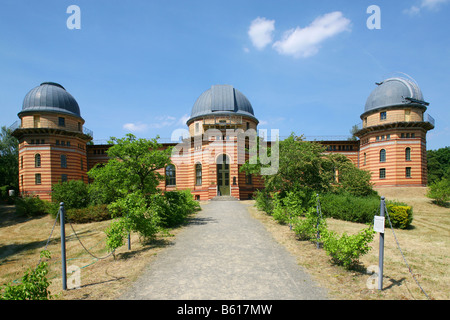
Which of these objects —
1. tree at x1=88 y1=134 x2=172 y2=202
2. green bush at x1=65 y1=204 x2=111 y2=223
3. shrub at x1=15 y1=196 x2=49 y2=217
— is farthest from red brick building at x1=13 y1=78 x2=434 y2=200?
tree at x1=88 y1=134 x2=172 y2=202

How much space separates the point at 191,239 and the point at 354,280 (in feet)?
23.3

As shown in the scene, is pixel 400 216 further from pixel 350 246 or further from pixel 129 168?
pixel 129 168

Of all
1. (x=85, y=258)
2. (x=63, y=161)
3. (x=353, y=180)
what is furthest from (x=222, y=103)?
(x=85, y=258)

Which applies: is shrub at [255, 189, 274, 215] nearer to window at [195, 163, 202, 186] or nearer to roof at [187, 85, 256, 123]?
window at [195, 163, 202, 186]

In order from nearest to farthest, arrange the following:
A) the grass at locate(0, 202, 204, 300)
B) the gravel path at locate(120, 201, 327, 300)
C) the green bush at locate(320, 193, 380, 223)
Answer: the gravel path at locate(120, 201, 327, 300)
the grass at locate(0, 202, 204, 300)
the green bush at locate(320, 193, 380, 223)

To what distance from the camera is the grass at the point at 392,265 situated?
19.9 ft

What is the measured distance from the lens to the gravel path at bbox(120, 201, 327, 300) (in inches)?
235

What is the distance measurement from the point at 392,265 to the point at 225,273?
222 inches

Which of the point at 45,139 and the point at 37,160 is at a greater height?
the point at 45,139

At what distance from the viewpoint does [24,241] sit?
649 inches

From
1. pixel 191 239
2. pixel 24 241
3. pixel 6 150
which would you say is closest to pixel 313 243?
pixel 191 239

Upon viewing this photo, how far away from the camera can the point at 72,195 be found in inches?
901

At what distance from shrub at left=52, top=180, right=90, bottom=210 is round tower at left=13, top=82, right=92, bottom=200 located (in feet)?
27.0
